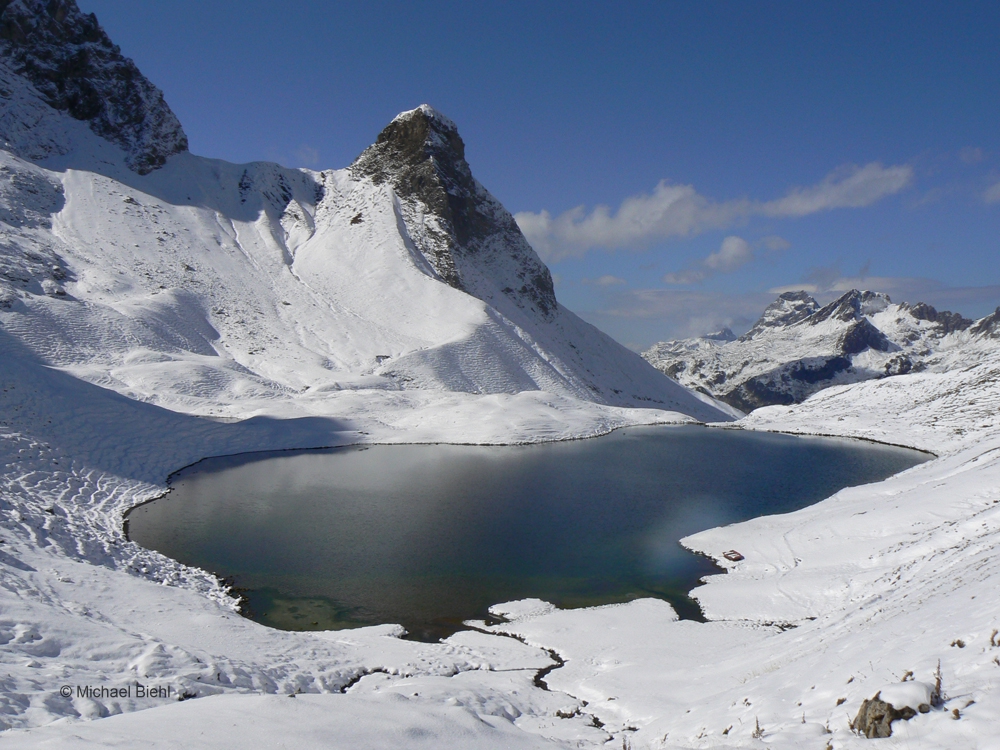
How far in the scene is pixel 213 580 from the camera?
82.6ft

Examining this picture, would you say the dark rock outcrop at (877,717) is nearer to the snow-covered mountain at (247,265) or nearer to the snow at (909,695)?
the snow at (909,695)

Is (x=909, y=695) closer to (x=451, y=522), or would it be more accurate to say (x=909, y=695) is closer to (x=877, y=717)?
(x=877, y=717)

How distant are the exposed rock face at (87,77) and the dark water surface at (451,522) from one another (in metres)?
95.8

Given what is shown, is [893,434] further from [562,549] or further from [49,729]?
[49,729]

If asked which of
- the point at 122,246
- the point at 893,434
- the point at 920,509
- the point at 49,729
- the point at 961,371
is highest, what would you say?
the point at 122,246

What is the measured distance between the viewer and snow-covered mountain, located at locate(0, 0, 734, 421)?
2729 inches

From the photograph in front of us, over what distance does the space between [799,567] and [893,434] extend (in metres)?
58.1

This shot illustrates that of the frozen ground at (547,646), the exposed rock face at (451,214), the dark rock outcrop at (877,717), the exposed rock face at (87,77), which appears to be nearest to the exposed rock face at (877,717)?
the dark rock outcrop at (877,717)

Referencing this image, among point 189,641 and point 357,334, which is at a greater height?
point 357,334

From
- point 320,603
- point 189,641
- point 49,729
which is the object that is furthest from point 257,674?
point 320,603

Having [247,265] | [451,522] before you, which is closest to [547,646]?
[451,522]

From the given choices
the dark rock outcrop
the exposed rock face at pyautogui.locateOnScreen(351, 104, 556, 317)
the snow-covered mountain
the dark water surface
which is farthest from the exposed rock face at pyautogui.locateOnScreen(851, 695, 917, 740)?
the exposed rock face at pyautogui.locateOnScreen(351, 104, 556, 317)

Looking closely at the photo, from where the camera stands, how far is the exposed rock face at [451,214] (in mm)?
118125

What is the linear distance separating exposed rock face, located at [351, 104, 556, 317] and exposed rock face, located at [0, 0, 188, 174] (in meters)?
40.2
